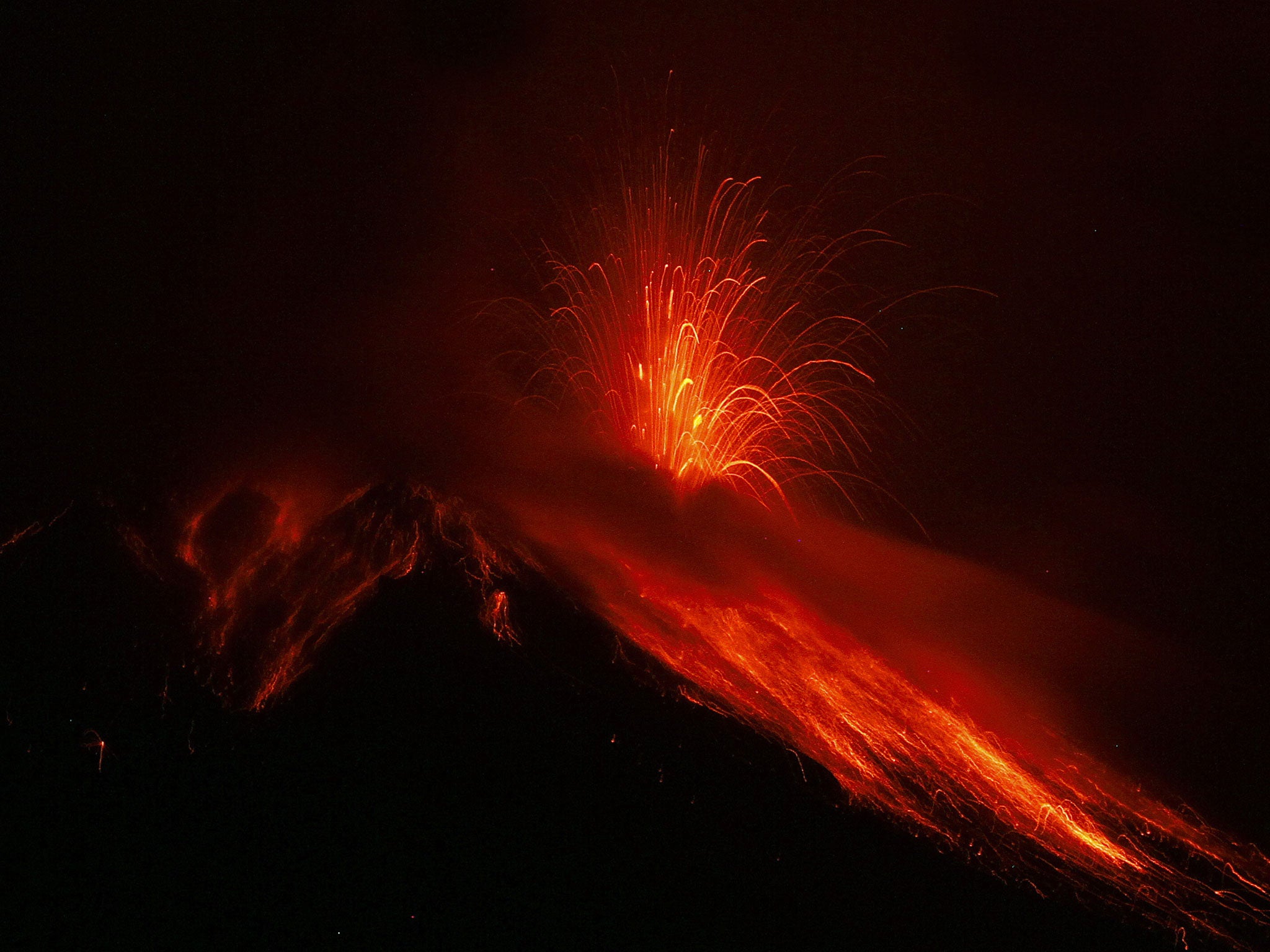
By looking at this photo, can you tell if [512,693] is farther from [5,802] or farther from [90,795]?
[5,802]

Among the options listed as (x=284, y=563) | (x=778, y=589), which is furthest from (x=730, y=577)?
(x=284, y=563)

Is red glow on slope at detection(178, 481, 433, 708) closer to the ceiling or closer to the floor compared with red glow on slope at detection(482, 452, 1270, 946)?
closer to the floor

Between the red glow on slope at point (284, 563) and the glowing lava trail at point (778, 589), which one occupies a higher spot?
the glowing lava trail at point (778, 589)

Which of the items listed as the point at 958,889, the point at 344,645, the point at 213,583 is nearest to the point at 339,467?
the point at 213,583

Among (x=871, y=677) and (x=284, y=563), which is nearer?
(x=284, y=563)

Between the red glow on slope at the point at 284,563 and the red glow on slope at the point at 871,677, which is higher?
the red glow on slope at the point at 871,677

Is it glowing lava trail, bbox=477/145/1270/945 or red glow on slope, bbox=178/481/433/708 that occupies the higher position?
glowing lava trail, bbox=477/145/1270/945

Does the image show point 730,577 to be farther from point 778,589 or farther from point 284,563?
point 284,563

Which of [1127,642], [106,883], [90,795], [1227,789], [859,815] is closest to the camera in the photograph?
[106,883]
